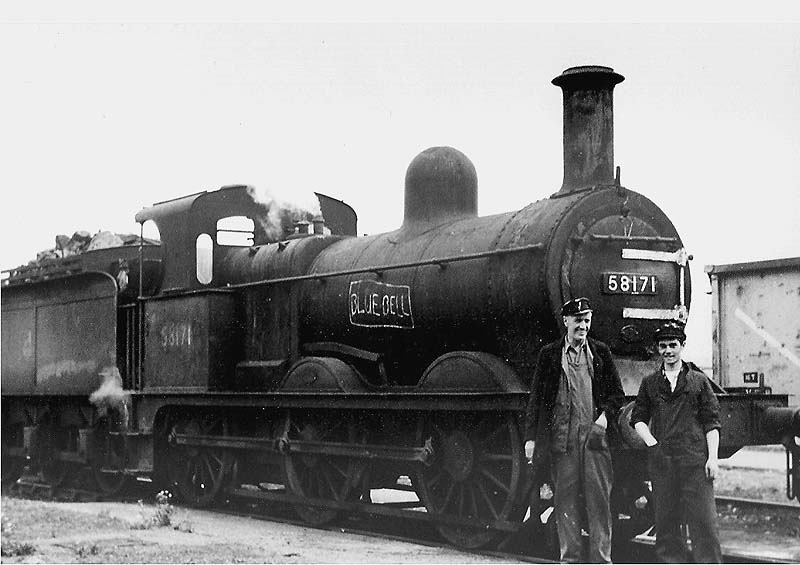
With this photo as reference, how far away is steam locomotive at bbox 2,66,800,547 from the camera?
28.2 ft

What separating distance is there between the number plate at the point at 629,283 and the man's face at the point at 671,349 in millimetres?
1610

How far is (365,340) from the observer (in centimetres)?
1029

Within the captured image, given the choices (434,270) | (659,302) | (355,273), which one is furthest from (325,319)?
(659,302)

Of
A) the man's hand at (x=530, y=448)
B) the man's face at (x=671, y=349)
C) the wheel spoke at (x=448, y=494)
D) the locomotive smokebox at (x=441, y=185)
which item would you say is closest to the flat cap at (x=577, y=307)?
the man's face at (x=671, y=349)

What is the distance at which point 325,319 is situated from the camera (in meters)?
10.8

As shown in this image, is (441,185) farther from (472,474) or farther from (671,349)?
(671,349)

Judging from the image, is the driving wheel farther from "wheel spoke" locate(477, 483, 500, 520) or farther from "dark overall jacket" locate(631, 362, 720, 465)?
"dark overall jacket" locate(631, 362, 720, 465)

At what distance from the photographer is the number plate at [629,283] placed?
8578mm

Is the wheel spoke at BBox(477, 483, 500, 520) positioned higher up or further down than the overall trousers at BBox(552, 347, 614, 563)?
further down

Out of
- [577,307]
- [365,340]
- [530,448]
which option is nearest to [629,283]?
[577,307]

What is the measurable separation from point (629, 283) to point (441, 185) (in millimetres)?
2310

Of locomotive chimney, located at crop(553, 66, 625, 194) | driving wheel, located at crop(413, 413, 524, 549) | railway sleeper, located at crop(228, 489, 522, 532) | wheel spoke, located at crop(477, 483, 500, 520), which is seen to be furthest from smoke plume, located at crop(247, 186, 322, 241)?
wheel spoke, located at crop(477, 483, 500, 520)

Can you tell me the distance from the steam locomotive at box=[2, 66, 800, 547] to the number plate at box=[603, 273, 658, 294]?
0.02 meters

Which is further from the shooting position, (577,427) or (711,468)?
(577,427)
